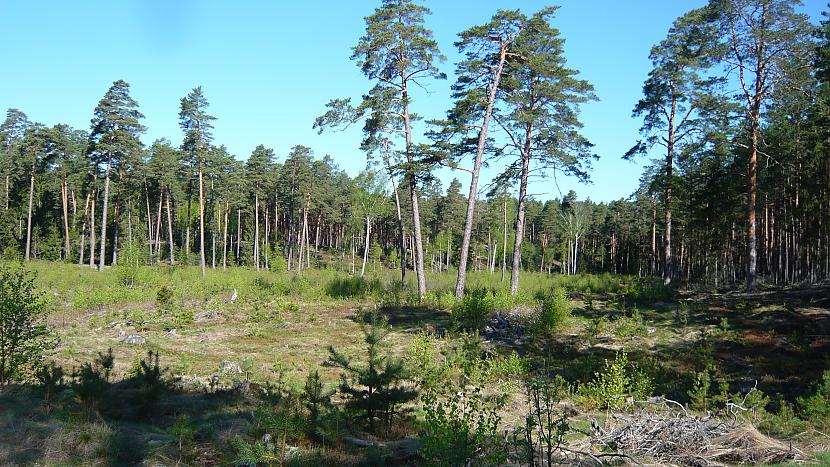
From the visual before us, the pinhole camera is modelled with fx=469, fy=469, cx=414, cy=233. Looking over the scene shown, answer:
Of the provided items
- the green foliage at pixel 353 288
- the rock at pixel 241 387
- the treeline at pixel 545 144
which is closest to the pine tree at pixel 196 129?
the treeline at pixel 545 144

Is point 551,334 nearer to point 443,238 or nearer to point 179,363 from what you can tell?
point 179,363

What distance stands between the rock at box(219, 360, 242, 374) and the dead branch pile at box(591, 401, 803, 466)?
7911 millimetres

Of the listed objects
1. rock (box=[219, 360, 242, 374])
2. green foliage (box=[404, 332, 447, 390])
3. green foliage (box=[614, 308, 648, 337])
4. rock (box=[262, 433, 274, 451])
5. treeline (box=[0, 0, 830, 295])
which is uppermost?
treeline (box=[0, 0, 830, 295])

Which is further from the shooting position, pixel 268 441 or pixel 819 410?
pixel 819 410

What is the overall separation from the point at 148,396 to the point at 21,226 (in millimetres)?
55770

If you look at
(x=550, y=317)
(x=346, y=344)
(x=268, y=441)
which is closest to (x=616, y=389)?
(x=550, y=317)

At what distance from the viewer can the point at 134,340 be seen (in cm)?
1368

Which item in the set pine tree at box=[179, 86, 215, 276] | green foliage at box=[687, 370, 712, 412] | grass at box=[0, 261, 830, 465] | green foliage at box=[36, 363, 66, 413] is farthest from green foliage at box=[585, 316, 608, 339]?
pine tree at box=[179, 86, 215, 276]

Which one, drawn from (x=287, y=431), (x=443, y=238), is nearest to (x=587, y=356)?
(x=287, y=431)

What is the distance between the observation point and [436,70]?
70.4 ft

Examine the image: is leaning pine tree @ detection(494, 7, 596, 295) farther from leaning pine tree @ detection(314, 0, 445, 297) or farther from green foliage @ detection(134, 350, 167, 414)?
green foliage @ detection(134, 350, 167, 414)

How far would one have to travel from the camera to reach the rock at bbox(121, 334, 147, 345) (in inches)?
532

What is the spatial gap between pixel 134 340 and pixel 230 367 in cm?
471

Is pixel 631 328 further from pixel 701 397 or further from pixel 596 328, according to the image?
pixel 701 397
